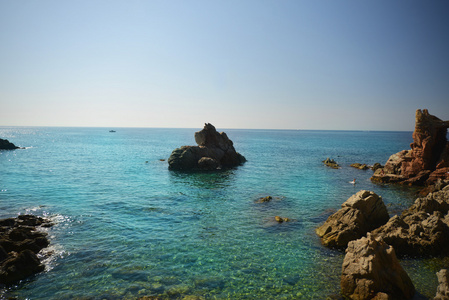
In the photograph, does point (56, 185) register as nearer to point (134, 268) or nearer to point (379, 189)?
point (134, 268)

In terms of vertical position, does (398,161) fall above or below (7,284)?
above

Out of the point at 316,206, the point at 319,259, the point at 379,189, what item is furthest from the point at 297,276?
the point at 379,189

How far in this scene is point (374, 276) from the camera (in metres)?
13.4

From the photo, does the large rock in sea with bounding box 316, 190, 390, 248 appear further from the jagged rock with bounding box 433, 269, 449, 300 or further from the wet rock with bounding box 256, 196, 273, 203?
the wet rock with bounding box 256, 196, 273, 203

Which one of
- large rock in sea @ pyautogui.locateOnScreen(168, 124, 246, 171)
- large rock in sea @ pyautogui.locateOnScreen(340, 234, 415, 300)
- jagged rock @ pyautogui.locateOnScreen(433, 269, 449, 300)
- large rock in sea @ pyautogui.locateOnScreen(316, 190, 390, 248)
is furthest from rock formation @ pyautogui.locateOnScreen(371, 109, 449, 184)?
jagged rock @ pyautogui.locateOnScreen(433, 269, 449, 300)

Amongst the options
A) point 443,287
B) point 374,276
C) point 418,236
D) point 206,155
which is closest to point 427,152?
point 418,236

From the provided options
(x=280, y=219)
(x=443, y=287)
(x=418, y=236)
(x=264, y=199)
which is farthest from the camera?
(x=264, y=199)

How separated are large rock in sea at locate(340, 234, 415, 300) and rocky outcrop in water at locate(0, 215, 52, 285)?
19.2m

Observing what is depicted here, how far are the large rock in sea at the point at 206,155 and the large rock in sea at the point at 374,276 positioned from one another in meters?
44.9

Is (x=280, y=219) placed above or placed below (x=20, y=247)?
below

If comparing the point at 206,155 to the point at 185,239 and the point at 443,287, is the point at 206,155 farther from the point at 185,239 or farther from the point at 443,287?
the point at 443,287

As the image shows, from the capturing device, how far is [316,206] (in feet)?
103

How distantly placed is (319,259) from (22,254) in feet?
66.3

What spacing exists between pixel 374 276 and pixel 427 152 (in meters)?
40.6
